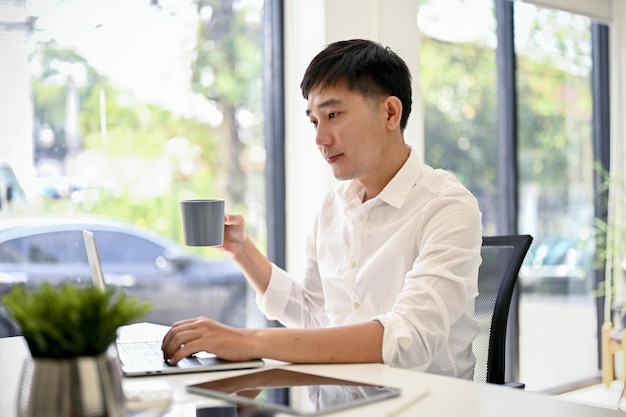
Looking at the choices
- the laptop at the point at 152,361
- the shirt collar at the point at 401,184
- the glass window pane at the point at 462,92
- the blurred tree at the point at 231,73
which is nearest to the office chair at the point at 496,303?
the shirt collar at the point at 401,184

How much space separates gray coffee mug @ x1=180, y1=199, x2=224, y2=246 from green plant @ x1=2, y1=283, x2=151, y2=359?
2.50ft

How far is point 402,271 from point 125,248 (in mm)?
1373

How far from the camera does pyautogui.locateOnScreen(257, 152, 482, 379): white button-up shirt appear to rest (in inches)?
60.4

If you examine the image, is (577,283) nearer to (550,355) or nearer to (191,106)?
(550,355)

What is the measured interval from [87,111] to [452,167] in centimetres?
191

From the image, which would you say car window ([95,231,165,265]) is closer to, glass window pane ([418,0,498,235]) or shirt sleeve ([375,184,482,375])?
shirt sleeve ([375,184,482,375])

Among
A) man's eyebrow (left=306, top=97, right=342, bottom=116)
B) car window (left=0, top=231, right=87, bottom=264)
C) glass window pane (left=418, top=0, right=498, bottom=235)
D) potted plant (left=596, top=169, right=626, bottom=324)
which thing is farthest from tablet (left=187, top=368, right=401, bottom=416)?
potted plant (left=596, top=169, right=626, bottom=324)

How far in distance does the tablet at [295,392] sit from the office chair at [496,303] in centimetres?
60

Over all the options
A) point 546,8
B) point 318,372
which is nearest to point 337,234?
point 318,372

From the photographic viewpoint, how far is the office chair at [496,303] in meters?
1.77

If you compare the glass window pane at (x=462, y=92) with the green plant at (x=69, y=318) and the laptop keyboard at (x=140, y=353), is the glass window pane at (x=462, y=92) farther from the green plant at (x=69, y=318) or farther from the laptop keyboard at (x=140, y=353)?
the green plant at (x=69, y=318)

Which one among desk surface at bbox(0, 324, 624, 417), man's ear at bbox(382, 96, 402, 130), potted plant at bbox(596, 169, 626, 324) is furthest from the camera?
potted plant at bbox(596, 169, 626, 324)

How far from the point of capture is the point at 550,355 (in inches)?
176

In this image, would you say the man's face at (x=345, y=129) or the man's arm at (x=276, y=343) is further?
the man's face at (x=345, y=129)
